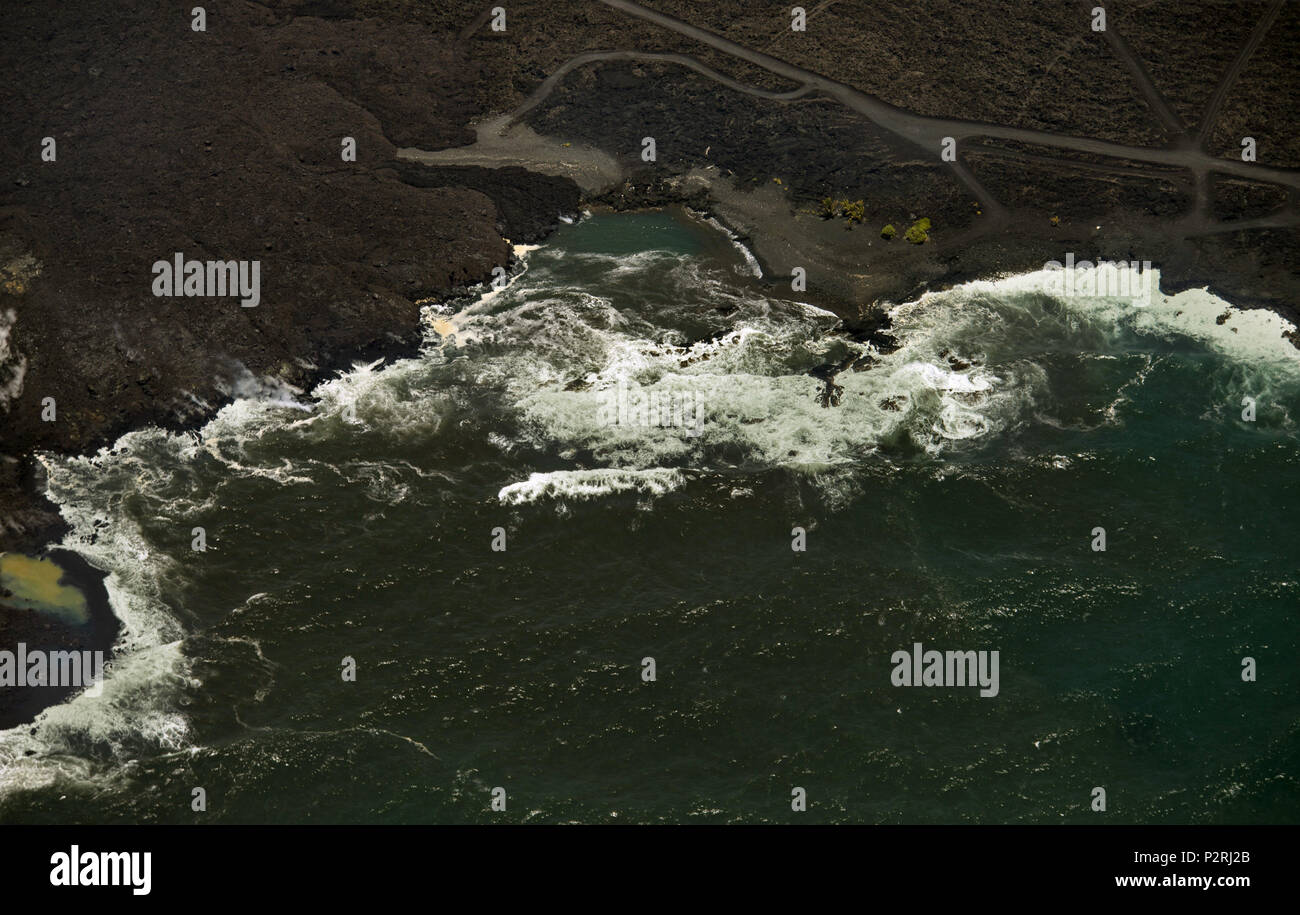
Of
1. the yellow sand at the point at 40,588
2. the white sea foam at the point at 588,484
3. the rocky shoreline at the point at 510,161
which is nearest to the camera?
the yellow sand at the point at 40,588

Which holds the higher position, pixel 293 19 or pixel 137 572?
pixel 293 19

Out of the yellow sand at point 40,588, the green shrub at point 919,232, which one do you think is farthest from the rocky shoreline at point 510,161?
the yellow sand at point 40,588

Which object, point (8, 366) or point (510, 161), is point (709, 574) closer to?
point (510, 161)

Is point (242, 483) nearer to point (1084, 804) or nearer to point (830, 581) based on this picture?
point (830, 581)

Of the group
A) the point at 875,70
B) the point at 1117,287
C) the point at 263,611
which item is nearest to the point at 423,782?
the point at 263,611

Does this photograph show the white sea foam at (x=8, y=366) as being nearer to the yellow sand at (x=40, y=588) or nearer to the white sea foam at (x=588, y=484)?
the yellow sand at (x=40, y=588)

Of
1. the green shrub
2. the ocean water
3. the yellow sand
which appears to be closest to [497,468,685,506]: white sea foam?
the ocean water

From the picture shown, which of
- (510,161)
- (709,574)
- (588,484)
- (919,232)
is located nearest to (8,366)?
(588,484)
